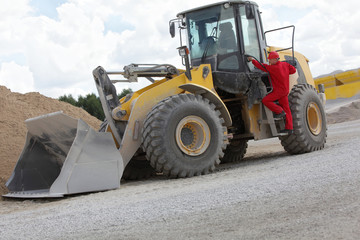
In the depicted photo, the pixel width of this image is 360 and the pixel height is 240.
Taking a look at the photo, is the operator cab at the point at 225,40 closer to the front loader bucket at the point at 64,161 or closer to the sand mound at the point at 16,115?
the front loader bucket at the point at 64,161

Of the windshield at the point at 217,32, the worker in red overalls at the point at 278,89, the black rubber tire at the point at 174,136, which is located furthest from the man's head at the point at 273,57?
the black rubber tire at the point at 174,136

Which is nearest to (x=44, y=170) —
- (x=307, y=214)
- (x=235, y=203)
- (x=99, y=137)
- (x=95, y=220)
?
(x=99, y=137)

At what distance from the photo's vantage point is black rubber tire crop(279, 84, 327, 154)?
8.77m

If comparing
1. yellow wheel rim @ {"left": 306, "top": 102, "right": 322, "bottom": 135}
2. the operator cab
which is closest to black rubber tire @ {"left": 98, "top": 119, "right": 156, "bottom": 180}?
the operator cab

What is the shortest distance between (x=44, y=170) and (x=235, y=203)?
3.84m

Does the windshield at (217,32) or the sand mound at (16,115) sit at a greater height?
the windshield at (217,32)

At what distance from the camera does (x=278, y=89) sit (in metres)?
8.58

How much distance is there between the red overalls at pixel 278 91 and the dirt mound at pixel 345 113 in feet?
40.1

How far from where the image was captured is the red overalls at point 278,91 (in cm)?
852

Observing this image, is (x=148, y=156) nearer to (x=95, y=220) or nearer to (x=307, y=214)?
(x=95, y=220)

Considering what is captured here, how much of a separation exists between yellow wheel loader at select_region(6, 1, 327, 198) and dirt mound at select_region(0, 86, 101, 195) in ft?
5.24

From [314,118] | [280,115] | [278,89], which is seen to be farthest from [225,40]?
[314,118]

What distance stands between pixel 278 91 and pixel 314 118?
135cm

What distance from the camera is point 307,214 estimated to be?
416 centimetres
